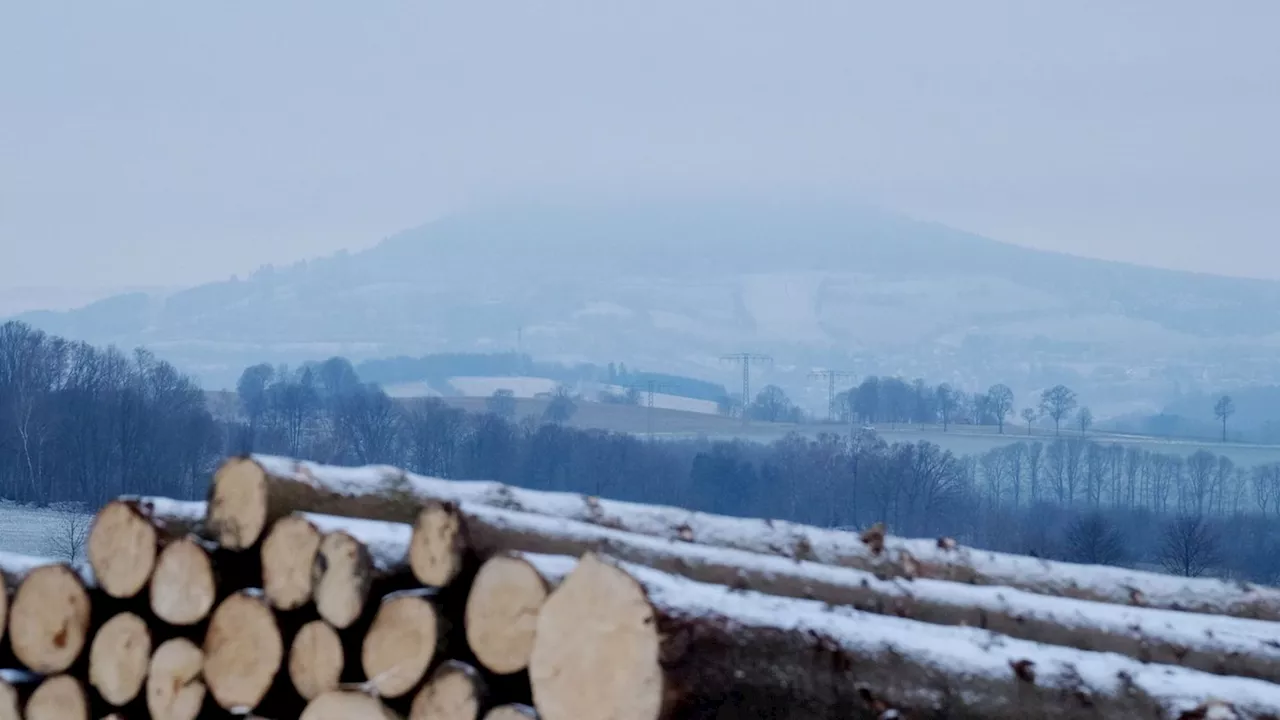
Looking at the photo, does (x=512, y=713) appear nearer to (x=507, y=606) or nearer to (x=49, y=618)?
(x=507, y=606)

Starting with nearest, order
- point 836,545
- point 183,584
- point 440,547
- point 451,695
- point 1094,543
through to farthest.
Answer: point 451,695, point 440,547, point 183,584, point 836,545, point 1094,543

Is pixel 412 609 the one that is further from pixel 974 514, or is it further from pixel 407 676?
pixel 974 514

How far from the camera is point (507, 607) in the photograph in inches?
121

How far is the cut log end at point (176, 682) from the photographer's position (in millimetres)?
3641

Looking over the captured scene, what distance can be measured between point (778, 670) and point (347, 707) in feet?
3.92

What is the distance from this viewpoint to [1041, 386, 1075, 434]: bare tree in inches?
1164

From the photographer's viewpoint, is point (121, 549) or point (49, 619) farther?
point (49, 619)

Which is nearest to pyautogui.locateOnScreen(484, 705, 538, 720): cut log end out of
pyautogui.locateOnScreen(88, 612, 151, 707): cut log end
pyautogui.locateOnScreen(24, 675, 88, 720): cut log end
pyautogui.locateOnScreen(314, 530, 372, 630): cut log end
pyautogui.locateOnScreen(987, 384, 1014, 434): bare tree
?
pyautogui.locateOnScreen(314, 530, 372, 630): cut log end

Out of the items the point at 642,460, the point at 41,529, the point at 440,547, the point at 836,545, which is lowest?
the point at 41,529

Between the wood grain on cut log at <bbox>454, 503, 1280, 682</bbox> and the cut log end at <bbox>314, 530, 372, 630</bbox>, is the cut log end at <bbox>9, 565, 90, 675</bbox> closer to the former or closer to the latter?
the cut log end at <bbox>314, 530, 372, 630</bbox>

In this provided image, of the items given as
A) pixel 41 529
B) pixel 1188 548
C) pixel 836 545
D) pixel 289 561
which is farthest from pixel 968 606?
pixel 41 529

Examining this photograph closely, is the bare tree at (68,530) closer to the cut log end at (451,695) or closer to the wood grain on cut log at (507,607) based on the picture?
the cut log end at (451,695)

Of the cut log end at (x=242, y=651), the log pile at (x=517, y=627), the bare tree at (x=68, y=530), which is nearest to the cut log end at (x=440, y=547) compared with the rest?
the log pile at (x=517, y=627)

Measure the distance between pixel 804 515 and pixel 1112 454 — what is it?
8.04 meters
